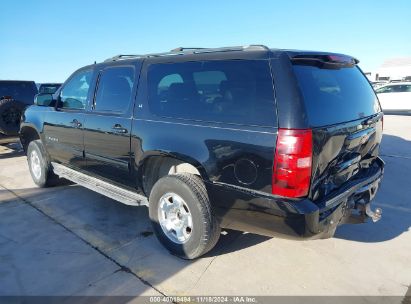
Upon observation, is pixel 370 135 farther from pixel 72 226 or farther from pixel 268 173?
pixel 72 226

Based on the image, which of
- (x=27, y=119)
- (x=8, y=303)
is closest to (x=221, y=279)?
(x=8, y=303)

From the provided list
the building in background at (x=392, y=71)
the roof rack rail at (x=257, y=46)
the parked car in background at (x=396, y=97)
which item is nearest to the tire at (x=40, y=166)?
the roof rack rail at (x=257, y=46)

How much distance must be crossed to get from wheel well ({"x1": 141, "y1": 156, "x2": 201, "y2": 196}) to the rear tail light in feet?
3.62

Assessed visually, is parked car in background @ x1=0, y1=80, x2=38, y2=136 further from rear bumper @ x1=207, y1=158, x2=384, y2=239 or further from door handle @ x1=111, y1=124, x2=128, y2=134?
rear bumper @ x1=207, y1=158, x2=384, y2=239

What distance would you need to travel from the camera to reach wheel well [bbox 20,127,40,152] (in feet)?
18.0

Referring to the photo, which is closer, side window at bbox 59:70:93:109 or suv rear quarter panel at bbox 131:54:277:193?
suv rear quarter panel at bbox 131:54:277:193

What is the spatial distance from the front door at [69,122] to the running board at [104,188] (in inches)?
4.8

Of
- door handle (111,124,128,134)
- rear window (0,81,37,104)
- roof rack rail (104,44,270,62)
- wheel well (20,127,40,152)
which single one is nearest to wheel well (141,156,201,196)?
door handle (111,124,128,134)

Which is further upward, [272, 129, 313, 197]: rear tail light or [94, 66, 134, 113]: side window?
[94, 66, 134, 113]: side window

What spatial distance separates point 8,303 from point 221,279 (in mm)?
1690

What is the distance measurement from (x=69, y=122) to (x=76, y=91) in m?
0.45

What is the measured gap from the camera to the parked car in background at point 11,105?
7.33 m

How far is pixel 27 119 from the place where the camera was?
533 centimetres

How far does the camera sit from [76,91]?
14.9 ft
